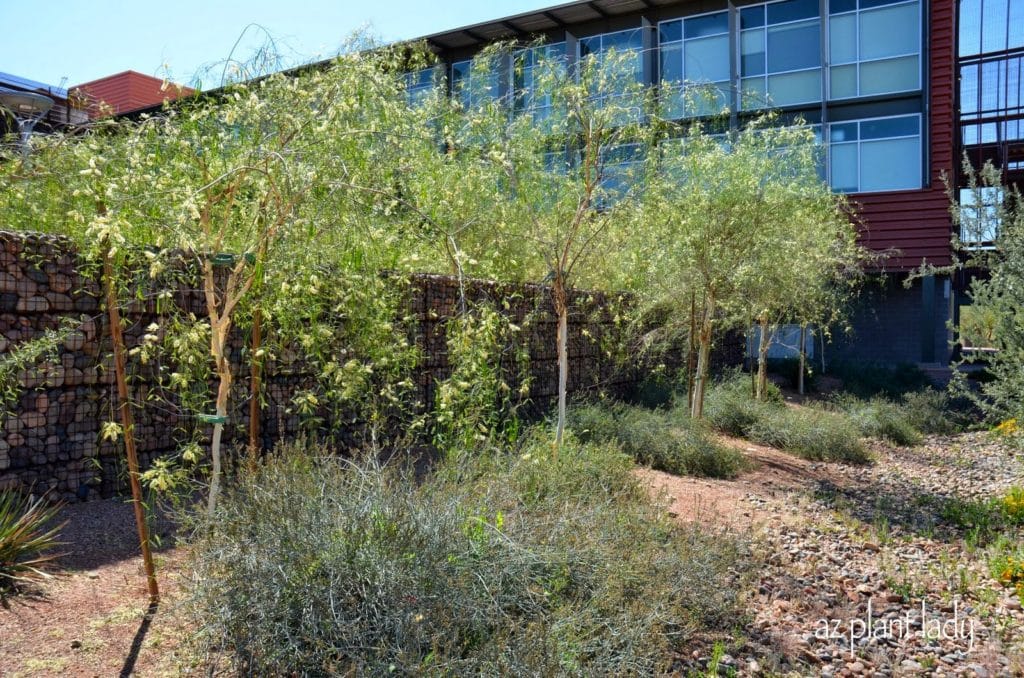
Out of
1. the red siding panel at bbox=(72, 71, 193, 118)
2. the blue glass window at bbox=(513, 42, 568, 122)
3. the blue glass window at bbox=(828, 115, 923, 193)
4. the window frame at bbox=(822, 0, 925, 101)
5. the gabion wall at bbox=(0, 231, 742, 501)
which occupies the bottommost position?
the gabion wall at bbox=(0, 231, 742, 501)

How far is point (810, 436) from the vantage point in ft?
37.3

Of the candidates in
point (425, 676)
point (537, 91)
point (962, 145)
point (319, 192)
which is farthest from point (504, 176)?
point (962, 145)

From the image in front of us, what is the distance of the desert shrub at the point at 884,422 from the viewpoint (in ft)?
42.1

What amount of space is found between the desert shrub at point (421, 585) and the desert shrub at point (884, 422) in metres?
9.14

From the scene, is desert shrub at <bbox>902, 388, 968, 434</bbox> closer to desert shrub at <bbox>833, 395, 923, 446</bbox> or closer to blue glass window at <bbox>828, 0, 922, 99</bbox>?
desert shrub at <bbox>833, 395, 923, 446</bbox>

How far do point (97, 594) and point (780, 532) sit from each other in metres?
5.36

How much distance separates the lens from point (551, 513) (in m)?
4.96

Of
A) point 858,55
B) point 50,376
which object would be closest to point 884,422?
point 50,376

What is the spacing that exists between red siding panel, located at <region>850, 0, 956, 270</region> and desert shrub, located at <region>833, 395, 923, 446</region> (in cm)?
752

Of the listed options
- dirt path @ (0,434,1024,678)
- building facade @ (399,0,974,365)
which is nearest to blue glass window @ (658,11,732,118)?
building facade @ (399,0,974,365)

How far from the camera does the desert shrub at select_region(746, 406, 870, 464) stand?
11164 mm

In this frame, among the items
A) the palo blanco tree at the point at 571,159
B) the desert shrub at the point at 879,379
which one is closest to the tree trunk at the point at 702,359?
the palo blanco tree at the point at 571,159

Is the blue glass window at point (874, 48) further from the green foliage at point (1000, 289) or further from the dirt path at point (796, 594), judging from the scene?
the dirt path at point (796, 594)

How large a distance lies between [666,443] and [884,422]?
17.8 feet
